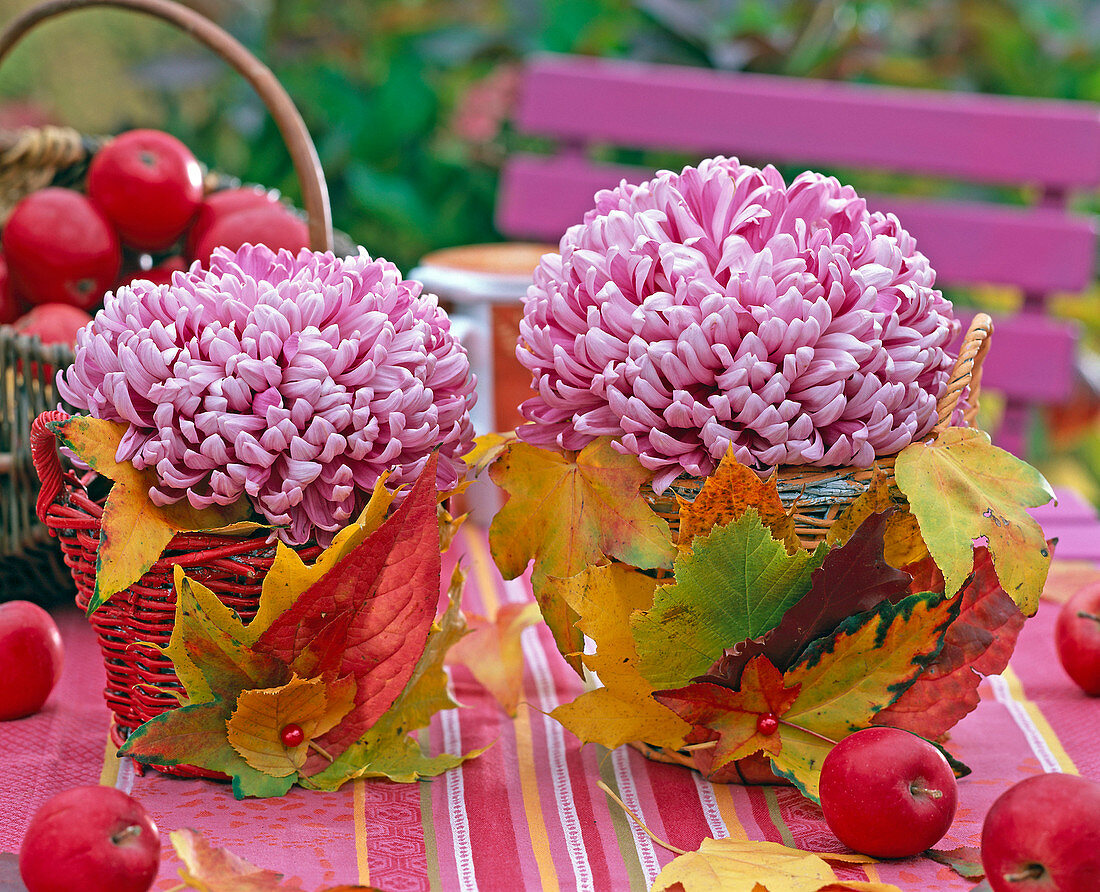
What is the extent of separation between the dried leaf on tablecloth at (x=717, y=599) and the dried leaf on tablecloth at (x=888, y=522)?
0.03 metres

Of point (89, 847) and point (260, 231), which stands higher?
point (260, 231)

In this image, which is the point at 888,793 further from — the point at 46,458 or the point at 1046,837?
the point at 46,458

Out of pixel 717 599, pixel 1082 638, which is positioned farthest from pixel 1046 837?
pixel 1082 638

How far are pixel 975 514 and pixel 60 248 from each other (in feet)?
2.36

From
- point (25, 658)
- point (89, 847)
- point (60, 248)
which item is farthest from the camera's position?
point (60, 248)

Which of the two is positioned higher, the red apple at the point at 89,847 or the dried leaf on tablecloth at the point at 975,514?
the dried leaf on tablecloth at the point at 975,514

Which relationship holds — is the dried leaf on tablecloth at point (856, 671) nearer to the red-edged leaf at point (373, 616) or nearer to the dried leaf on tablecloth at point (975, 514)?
the dried leaf on tablecloth at point (975, 514)

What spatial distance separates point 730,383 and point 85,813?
0.33 meters

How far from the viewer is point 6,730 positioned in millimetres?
672

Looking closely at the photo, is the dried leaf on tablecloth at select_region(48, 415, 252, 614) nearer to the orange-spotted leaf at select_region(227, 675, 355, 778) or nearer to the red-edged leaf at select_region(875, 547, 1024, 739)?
the orange-spotted leaf at select_region(227, 675, 355, 778)

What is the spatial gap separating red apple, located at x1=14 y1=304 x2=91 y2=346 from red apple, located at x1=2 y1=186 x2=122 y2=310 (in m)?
0.07

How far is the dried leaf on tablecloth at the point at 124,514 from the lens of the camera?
1.79 ft

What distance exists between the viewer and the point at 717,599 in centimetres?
56

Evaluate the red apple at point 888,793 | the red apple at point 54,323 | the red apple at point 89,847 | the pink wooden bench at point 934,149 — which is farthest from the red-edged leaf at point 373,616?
the pink wooden bench at point 934,149
